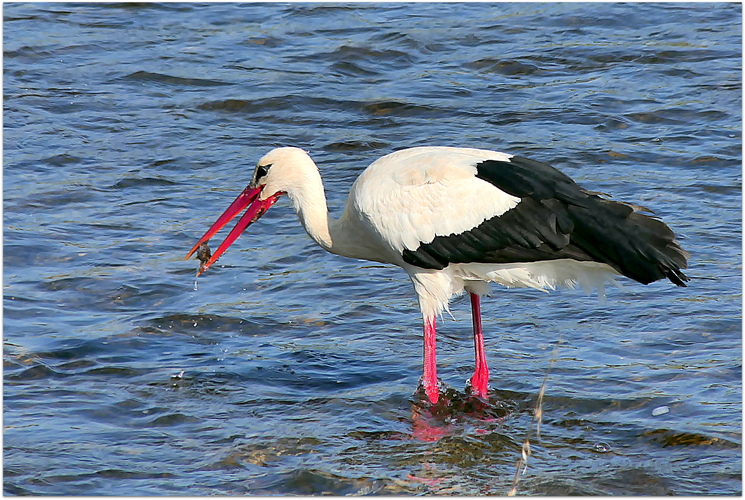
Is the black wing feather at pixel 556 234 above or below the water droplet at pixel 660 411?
above

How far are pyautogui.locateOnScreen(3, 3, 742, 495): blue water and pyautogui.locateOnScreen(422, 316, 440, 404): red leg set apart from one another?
0.39 feet

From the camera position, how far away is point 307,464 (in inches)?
243

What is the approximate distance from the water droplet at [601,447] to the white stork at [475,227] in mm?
970

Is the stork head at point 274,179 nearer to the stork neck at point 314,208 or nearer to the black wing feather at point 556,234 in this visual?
the stork neck at point 314,208

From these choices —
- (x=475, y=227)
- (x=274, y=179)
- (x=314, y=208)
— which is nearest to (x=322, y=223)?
(x=314, y=208)

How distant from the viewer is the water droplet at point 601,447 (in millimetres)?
6277

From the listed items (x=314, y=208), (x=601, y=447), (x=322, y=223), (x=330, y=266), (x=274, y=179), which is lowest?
(x=601, y=447)

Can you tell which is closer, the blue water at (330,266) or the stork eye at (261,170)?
the blue water at (330,266)

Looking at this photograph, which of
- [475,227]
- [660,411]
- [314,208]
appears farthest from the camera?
[314,208]

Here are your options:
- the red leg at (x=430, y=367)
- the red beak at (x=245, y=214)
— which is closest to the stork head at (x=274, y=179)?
the red beak at (x=245, y=214)

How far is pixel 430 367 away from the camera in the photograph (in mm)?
7078

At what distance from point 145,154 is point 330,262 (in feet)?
9.73

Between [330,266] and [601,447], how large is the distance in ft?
11.2

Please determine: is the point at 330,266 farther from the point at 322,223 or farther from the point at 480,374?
the point at 480,374
